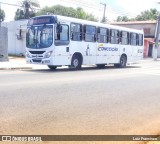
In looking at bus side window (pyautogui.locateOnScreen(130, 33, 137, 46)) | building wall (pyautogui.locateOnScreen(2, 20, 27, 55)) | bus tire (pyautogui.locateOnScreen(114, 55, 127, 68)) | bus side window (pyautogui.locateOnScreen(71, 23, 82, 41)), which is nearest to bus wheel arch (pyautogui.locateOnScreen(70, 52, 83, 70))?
bus side window (pyautogui.locateOnScreen(71, 23, 82, 41))

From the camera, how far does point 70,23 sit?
18.5 m

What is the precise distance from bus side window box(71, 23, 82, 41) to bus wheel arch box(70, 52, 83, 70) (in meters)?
1.00

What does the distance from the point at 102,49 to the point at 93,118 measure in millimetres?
15178

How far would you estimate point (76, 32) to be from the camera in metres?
19.2

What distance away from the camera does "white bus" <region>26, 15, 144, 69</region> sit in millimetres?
17719

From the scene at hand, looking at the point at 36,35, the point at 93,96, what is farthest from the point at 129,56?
the point at 93,96

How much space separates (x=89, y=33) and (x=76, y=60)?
2.19 meters

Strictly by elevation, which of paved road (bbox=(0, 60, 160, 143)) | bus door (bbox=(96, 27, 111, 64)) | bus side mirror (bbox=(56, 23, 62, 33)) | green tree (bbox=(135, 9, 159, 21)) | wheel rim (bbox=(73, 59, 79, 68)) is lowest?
paved road (bbox=(0, 60, 160, 143))

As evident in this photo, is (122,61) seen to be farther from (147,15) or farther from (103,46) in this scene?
(147,15)

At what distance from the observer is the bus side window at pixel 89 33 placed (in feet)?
65.9

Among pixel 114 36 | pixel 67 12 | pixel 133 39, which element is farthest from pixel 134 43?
pixel 67 12

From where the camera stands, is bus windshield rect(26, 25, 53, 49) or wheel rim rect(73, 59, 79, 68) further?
wheel rim rect(73, 59, 79, 68)

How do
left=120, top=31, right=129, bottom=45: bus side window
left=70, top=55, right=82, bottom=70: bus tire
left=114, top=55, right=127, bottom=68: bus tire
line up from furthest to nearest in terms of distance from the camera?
left=114, top=55, right=127, bottom=68: bus tire
left=120, top=31, right=129, bottom=45: bus side window
left=70, top=55, right=82, bottom=70: bus tire

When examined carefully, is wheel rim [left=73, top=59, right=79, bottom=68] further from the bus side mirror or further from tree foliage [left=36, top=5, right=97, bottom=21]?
tree foliage [left=36, top=5, right=97, bottom=21]
